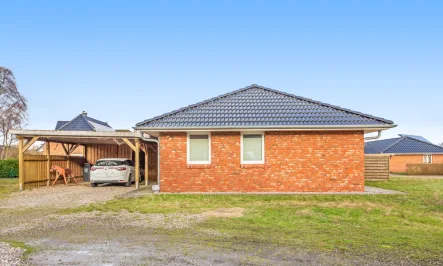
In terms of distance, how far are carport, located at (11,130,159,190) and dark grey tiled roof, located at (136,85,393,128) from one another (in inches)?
108

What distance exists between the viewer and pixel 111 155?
25906mm

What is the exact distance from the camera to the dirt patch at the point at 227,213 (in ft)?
→ 32.0

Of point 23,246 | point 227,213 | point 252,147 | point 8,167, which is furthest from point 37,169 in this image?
point 23,246

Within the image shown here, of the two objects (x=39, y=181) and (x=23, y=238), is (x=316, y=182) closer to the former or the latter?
(x=23, y=238)

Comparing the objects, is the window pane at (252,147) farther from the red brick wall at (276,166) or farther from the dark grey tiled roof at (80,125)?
the dark grey tiled roof at (80,125)

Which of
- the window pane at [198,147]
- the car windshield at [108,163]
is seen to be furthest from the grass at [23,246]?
the car windshield at [108,163]

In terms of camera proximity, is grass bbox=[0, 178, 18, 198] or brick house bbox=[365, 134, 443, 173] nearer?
grass bbox=[0, 178, 18, 198]

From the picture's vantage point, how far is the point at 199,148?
15148 mm

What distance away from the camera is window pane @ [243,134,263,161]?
15031mm

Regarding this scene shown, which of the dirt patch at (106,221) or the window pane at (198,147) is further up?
the window pane at (198,147)

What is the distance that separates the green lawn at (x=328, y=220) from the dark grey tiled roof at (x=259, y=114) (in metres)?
2.96

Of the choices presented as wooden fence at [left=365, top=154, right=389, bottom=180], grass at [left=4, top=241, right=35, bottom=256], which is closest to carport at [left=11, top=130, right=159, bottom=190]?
grass at [left=4, top=241, right=35, bottom=256]

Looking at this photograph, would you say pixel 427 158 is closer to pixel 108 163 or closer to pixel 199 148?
pixel 199 148

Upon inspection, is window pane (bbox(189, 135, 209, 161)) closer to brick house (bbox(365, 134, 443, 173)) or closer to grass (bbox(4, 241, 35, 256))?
grass (bbox(4, 241, 35, 256))
